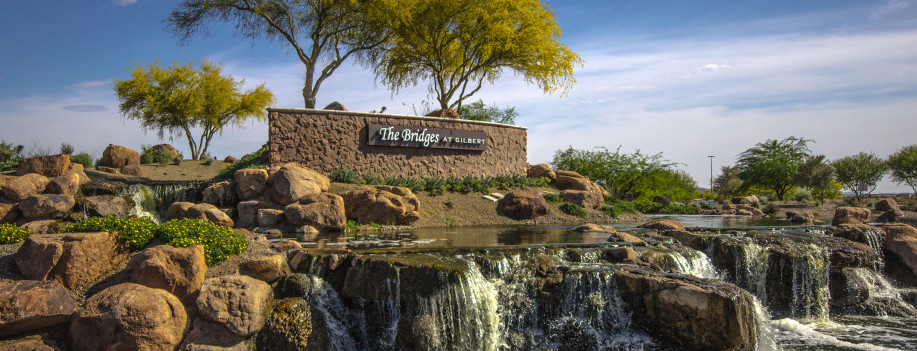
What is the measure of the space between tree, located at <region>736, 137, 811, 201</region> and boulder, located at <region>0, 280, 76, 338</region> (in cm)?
4250

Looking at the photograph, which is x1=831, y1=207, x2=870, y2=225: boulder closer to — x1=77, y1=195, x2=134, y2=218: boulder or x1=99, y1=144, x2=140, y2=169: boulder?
x1=77, y1=195, x2=134, y2=218: boulder

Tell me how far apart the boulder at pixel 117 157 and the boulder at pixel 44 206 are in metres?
14.5

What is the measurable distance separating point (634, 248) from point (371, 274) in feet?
17.3

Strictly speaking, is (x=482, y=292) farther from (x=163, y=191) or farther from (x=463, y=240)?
(x=163, y=191)

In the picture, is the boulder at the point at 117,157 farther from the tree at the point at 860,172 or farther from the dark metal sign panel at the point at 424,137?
the tree at the point at 860,172

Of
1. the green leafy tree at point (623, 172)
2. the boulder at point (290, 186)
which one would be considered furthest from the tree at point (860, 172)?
the boulder at point (290, 186)

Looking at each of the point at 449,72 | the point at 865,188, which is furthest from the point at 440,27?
the point at 865,188

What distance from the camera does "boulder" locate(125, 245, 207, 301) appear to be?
7754mm

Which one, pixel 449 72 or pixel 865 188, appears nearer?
pixel 449 72

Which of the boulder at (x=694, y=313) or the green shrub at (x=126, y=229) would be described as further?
the green shrub at (x=126, y=229)

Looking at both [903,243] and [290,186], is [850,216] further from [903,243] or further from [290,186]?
[290,186]

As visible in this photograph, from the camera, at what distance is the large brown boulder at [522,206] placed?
19172 mm

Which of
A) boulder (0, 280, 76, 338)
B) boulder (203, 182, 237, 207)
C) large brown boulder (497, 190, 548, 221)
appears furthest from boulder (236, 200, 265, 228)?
large brown boulder (497, 190, 548, 221)

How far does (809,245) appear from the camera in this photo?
12.4 metres
